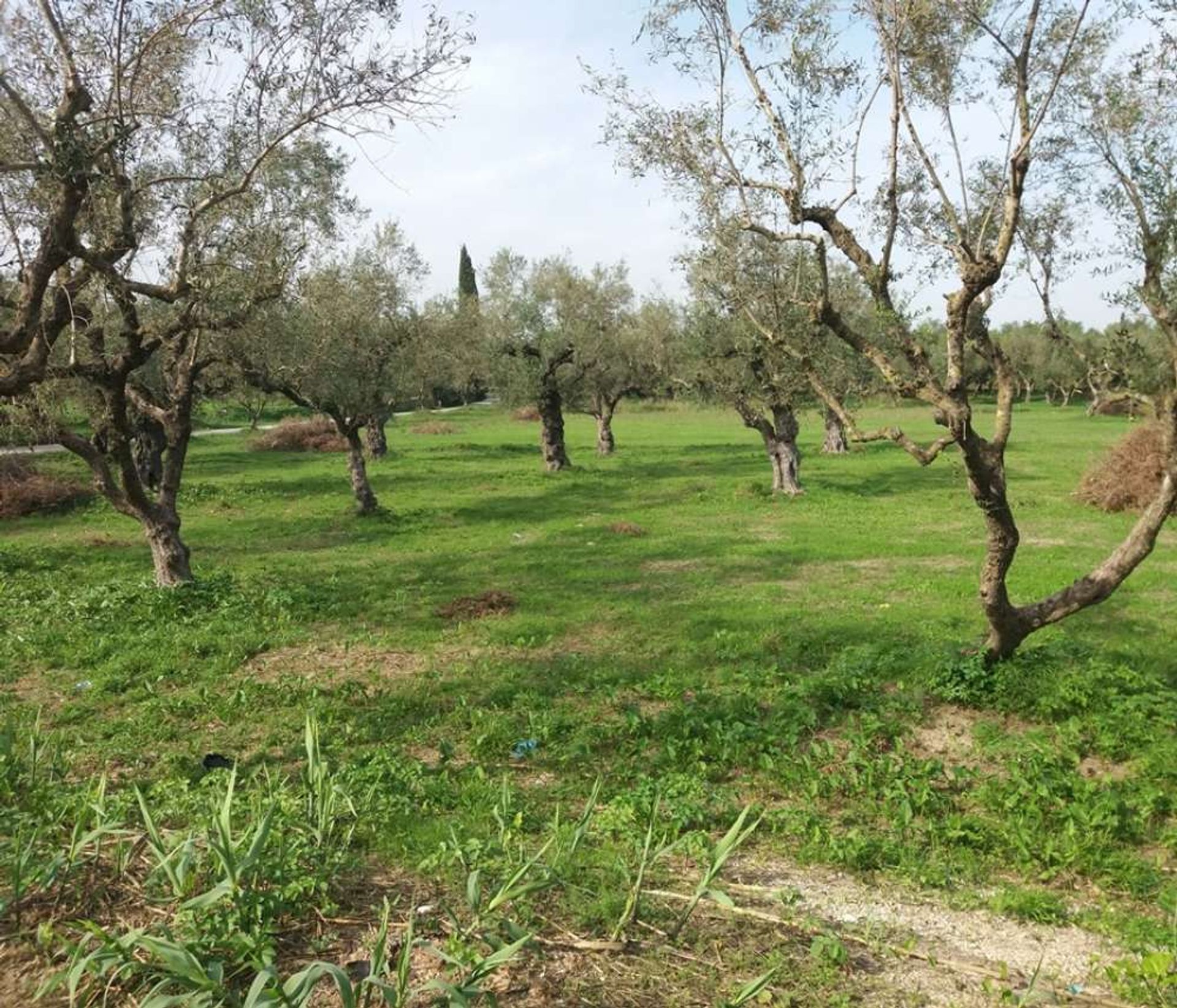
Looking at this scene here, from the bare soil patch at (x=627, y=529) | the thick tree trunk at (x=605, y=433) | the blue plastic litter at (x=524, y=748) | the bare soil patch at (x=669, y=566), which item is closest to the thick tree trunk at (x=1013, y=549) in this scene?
the blue plastic litter at (x=524, y=748)

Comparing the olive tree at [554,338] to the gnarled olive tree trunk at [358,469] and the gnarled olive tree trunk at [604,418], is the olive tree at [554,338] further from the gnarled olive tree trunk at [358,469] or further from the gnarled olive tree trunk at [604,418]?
the gnarled olive tree trunk at [358,469]

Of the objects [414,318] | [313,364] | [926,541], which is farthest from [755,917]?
[414,318]

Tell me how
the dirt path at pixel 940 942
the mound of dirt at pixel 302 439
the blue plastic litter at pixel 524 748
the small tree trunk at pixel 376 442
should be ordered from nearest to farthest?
the dirt path at pixel 940 942 → the blue plastic litter at pixel 524 748 → the small tree trunk at pixel 376 442 → the mound of dirt at pixel 302 439

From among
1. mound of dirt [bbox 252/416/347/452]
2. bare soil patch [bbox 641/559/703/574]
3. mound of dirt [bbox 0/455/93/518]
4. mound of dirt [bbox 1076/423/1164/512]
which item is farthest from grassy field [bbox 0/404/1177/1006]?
mound of dirt [bbox 252/416/347/452]

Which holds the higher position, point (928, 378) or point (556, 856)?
point (928, 378)

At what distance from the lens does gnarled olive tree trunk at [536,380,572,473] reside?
108 ft

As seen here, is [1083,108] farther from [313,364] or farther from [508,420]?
[508,420]

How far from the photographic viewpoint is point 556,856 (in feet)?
16.8

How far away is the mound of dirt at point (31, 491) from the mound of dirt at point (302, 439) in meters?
17.3

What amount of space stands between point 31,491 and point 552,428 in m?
16.6

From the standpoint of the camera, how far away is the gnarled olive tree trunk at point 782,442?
26391 millimetres

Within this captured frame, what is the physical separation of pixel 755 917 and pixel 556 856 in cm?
117

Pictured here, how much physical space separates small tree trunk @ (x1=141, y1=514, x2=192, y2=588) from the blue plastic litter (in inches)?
324

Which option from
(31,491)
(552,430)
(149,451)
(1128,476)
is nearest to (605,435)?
(552,430)
